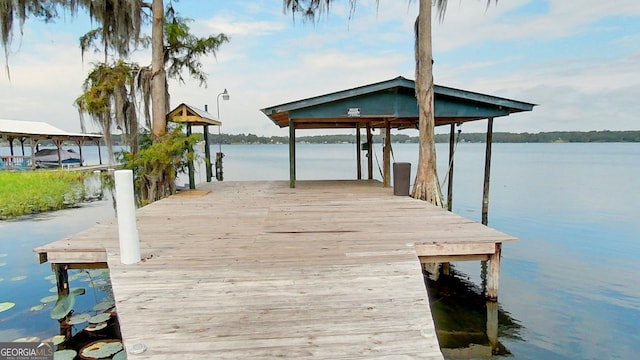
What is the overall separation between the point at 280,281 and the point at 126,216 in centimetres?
161

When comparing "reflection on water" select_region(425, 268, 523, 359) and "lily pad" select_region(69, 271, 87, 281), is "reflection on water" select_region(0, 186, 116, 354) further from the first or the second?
"reflection on water" select_region(425, 268, 523, 359)

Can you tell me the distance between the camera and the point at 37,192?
1384 cm

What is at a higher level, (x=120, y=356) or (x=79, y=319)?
(x=120, y=356)

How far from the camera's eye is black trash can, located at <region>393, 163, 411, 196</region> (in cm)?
746

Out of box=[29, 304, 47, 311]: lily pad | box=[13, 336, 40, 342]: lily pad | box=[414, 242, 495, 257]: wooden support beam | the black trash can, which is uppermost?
the black trash can

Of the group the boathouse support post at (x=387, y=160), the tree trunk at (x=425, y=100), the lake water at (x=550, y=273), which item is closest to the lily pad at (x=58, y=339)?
the lake water at (x=550, y=273)

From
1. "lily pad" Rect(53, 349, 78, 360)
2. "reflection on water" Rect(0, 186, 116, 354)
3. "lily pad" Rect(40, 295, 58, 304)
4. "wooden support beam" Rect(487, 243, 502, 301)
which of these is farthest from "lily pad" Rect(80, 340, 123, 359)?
"wooden support beam" Rect(487, 243, 502, 301)

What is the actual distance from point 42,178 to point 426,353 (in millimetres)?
19987

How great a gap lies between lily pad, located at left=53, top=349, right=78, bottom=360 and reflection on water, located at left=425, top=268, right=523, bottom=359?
412 centimetres

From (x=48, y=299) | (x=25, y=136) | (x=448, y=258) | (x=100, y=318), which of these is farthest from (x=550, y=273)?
(x=25, y=136)

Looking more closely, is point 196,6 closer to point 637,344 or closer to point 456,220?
point 456,220

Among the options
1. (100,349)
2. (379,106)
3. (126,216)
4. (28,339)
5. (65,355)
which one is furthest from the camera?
(379,106)

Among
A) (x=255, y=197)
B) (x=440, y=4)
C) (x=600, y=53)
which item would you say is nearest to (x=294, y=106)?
(x=255, y=197)

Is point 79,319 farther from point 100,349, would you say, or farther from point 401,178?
point 401,178
